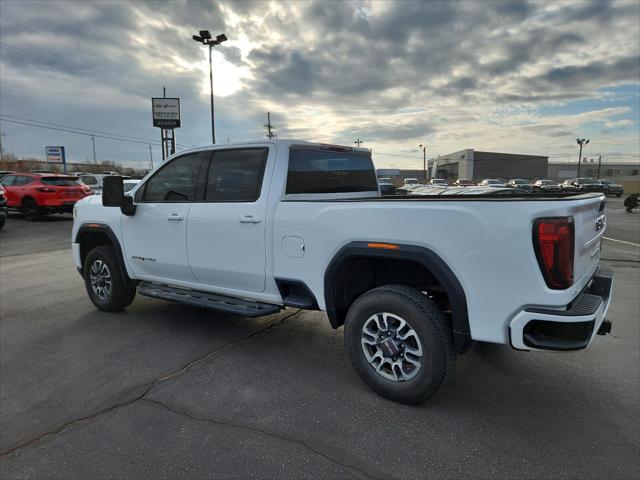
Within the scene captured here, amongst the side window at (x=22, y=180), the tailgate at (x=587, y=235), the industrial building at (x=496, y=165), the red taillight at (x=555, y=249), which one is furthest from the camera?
the industrial building at (x=496, y=165)

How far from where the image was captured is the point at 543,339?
2.53 metres

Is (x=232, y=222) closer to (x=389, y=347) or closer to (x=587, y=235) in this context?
(x=389, y=347)

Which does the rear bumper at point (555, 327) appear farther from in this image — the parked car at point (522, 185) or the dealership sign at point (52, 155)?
the dealership sign at point (52, 155)

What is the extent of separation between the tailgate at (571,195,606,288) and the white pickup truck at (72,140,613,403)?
0.5 inches

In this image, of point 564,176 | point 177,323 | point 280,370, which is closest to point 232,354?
point 280,370

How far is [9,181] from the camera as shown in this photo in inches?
653

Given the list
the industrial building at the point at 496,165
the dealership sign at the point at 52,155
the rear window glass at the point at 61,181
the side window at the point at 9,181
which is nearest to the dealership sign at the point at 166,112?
the side window at the point at 9,181

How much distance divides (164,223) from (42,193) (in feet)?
46.6

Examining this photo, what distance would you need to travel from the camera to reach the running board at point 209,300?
376cm

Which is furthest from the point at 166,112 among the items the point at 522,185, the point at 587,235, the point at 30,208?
the point at 587,235

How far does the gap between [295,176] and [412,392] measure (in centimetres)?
204

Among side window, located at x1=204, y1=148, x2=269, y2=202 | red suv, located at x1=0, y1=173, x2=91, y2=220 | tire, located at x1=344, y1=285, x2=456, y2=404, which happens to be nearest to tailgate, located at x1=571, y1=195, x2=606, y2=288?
tire, located at x1=344, y1=285, x2=456, y2=404

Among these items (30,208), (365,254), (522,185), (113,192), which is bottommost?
(30,208)

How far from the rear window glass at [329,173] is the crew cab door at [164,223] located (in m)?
1.07
